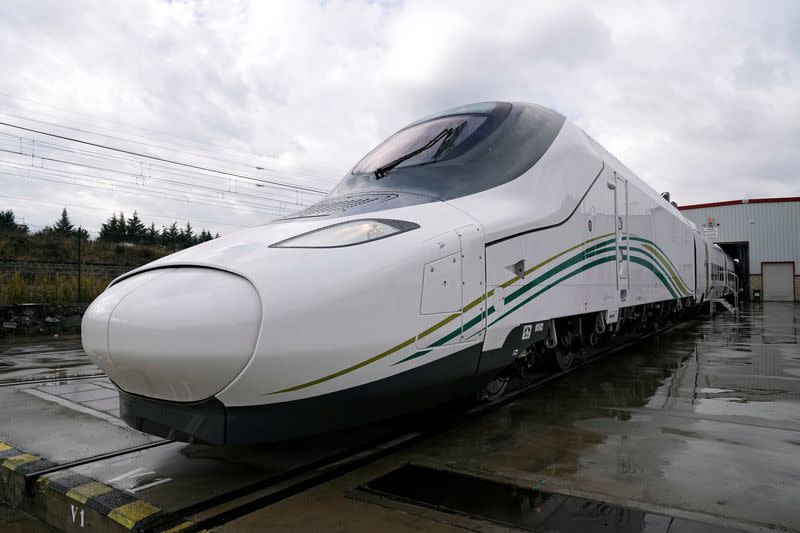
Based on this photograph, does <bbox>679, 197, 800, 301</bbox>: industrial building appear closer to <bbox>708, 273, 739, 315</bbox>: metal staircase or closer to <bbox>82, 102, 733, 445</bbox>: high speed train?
<bbox>708, 273, 739, 315</bbox>: metal staircase

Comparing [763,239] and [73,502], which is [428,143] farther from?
[763,239]

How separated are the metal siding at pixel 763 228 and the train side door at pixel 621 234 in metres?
28.0

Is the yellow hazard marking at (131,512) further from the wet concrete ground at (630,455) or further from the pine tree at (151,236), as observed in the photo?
the pine tree at (151,236)

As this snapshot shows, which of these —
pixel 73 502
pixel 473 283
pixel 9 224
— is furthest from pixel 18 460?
pixel 9 224

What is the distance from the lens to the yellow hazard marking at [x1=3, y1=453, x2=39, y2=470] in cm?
351

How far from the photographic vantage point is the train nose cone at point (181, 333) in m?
2.55

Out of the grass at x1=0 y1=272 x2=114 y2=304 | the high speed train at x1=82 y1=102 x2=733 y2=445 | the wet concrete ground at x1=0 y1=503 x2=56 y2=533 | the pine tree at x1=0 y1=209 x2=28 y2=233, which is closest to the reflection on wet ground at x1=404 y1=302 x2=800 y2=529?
the high speed train at x1=82 y1=102 x2=733 y2=445

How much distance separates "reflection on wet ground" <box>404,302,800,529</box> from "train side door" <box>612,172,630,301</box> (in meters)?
1.16

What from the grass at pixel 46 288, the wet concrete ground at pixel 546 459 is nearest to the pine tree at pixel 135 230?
the grass at pixel 46 288

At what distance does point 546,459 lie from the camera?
11.6 ft

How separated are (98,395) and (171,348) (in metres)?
3.83

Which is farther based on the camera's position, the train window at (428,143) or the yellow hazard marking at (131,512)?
the train window at (428,143)

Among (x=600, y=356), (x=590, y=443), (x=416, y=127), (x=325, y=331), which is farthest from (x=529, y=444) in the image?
(x=600, y=356)

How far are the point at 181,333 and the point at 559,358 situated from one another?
4782 millimetres
